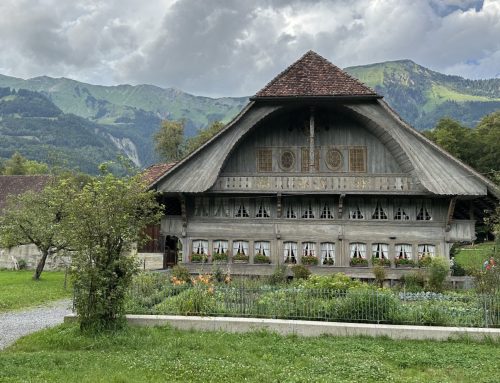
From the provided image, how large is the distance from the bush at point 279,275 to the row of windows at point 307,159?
5449mm

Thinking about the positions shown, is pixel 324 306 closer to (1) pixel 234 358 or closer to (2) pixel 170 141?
(1) pixel 234 358

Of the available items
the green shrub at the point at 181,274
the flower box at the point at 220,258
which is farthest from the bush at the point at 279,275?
the green shrub at the point at 181,274

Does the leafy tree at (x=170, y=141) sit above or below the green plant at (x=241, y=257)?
above

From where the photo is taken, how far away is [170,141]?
6662 cm

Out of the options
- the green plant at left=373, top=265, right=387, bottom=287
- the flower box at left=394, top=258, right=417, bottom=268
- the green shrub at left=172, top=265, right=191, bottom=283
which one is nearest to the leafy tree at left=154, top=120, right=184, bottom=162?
the green shrub at left=172, top=265, right=191, bottom=283

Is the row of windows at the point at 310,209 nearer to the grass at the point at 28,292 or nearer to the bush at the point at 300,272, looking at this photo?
the bush at the point at 300,272

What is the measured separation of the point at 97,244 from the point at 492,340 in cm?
1050

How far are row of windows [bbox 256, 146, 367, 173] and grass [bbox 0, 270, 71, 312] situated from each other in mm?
12102

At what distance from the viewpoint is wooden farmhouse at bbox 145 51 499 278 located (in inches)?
987

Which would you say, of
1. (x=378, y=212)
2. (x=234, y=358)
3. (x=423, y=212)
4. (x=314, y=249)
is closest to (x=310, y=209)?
Answer: (x=314, y=249)

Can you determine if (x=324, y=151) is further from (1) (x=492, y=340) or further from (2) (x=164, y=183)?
(1) (x=492, y=340)

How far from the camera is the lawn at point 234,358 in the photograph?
950cm

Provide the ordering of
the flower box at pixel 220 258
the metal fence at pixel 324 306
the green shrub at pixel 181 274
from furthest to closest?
the flower box at pixel 220 258 → the green shrub at pixel 181 274 → the metal fence at pixel 324 306

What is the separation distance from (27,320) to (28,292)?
7.29 meters
